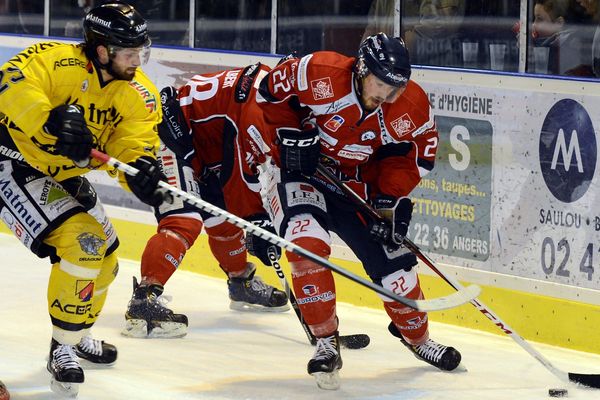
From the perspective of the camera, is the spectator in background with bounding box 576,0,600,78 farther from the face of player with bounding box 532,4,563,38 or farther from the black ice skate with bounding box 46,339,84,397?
the black ice skate with bounding box 46,339,84,397

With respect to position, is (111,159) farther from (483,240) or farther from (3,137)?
(483,240)

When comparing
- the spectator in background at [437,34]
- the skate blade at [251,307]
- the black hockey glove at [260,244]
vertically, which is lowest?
the skate blade at [251,307]

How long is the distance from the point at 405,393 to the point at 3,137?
1603 mm

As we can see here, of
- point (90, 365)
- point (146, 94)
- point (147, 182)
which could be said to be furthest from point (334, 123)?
point (90, 365)

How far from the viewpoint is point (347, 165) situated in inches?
199

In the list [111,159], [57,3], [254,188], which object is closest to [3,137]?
[111,159]

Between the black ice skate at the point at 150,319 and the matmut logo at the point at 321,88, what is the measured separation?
1240 mm

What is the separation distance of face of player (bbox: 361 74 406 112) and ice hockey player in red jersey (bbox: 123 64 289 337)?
86 centimetres

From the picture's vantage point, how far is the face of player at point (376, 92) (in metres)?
4.70

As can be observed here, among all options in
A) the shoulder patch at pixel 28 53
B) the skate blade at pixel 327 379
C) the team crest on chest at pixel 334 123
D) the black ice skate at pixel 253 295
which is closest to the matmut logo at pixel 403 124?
the team crest on chest at pixel 334 123

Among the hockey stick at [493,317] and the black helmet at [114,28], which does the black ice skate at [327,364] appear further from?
the black helmet at [114,28]

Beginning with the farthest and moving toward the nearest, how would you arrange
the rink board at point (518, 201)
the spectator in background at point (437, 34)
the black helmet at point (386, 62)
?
the spectator in background at point (437, 34)
the rink board at point (518, 201)
the black helmet at point (386, 62)

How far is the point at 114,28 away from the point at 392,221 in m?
1.20

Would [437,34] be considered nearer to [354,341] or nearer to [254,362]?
[354,341]
